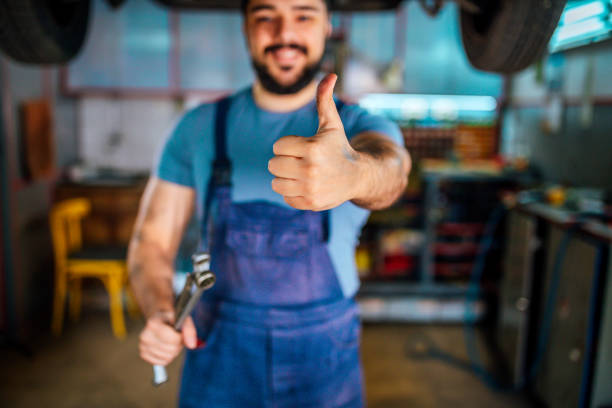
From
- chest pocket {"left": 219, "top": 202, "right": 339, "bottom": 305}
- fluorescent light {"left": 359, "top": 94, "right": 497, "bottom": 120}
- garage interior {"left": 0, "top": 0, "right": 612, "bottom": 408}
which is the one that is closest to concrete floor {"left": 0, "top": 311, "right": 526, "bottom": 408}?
garage interior {"left": 0, "top": 0, "right": 612, "bottom": 408}

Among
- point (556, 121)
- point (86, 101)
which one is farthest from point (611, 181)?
point (86, 101)

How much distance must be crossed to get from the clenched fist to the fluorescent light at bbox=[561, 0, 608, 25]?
135cm

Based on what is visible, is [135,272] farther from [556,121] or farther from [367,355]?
[556,121]

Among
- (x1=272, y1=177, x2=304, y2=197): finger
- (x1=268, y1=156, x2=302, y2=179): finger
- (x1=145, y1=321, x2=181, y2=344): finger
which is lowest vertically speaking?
(x1=145, y1=321, x2=181, y2=344): finger

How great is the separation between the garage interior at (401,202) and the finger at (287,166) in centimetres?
165

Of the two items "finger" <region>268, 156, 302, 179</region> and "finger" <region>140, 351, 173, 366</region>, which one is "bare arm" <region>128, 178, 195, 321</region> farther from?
"finger" <region>268, 156, 302, 179</region>

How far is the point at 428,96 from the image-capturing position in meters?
3.91

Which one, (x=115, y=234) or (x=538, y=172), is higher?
(x=538, y=172)

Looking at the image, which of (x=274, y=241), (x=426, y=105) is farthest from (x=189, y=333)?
(x=426, y=105)

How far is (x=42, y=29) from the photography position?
116 cm

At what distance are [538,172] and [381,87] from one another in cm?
132

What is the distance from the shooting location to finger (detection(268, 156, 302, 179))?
2.11 feet

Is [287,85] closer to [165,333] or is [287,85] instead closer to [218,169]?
[218,169]

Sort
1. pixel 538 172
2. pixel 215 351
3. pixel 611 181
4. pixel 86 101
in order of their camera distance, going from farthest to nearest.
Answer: pixel 86 101, pixel 538 172, pixel 611 181, pixel 215 351
